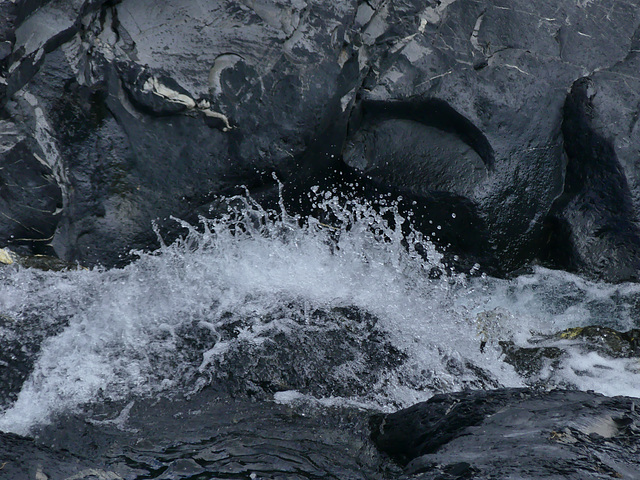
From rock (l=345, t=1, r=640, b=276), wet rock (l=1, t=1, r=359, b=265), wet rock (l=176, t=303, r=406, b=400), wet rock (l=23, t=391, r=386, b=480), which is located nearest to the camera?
wet rock (l=23, t=391, r=386, b=480)

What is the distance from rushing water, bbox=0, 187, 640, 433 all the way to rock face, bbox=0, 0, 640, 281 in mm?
232

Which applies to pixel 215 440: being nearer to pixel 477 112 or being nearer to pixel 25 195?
pixel 25 195

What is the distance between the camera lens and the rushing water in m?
3.46

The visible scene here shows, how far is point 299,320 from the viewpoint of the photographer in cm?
385

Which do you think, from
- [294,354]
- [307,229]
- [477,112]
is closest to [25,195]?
[307,229]

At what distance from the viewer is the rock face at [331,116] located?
4.05 meters

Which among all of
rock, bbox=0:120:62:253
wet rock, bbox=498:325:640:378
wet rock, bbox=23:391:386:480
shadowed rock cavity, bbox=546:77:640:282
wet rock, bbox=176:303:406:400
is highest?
shadowed rock cavity, bbox=546:77:640:282

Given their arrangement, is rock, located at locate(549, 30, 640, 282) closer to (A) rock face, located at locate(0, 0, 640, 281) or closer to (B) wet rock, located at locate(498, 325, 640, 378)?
(A) rock face, located at locate(0, 0, 640, 281)

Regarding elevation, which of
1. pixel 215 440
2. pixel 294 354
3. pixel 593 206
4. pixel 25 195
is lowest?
pixel 215 440

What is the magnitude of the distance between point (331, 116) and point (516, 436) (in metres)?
2.46

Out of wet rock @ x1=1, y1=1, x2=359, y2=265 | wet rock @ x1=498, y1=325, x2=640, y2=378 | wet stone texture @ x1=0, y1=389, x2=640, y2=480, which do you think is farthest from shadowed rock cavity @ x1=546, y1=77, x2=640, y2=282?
Result: wet stone texture @ x1=0, y1=389, x2=640, y2=480

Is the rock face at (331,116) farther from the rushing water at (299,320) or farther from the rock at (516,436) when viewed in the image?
the rock at (516,436)

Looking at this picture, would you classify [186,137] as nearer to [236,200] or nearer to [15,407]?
[236,200]

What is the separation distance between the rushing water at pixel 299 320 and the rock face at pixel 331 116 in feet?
0.76
